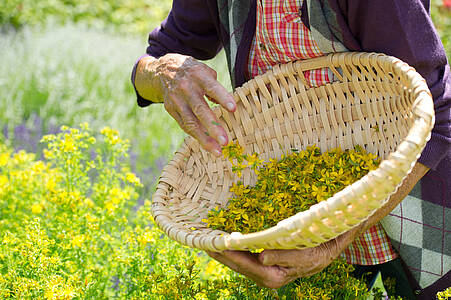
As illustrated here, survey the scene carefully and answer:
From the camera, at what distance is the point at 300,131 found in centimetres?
153

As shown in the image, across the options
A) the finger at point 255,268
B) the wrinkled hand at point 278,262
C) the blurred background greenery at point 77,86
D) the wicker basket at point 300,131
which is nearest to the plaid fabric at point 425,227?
the wicker basket at point 300,131

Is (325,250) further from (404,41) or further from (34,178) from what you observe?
(34,178)

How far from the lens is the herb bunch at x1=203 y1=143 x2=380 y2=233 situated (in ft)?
4.37

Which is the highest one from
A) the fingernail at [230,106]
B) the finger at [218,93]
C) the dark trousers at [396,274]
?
the finger at [218,93]

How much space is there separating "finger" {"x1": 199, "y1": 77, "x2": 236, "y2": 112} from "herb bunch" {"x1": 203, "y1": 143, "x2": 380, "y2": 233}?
18cm

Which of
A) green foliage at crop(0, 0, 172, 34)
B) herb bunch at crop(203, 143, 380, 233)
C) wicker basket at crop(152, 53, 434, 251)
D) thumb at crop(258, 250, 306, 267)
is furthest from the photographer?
green foliage at crop(0, 0, 172, 34)

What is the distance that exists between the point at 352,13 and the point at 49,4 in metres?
4.80

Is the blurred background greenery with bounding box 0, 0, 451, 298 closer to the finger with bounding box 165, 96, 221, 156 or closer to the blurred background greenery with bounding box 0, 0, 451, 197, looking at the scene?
the blurred background greenery with bounding box 0, 0, 451, 197

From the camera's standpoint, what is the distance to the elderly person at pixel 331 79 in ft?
3.86

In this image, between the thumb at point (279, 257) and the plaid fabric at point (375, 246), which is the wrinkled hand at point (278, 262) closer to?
the thumb at point (279, 257)

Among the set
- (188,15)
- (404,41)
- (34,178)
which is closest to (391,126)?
(404,41)

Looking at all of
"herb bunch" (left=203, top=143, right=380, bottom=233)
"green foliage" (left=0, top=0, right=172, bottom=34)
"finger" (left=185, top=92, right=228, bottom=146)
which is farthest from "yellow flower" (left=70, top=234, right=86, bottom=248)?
"green foliage" (left=0, top=0, right=172, bottom=34)

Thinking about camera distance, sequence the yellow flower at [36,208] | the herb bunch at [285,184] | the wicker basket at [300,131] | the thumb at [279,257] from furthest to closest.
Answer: the yellow flower at [36,208] → the herb bunch at [285,184] → the thumb at [279,257] → the wicker basket at [300,131]

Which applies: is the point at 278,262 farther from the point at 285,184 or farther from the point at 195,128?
the point at 195,128
